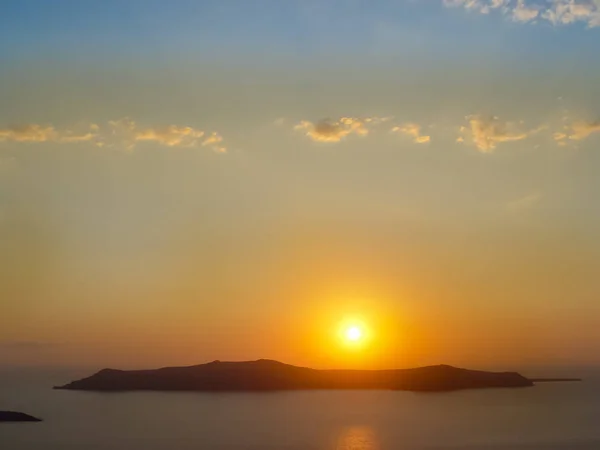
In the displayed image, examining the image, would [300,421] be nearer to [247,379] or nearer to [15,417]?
[15,417]

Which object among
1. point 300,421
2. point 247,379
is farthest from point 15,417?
point 247,379

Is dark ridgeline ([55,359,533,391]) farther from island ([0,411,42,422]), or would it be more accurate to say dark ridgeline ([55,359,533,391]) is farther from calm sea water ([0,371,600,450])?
island ([0,411,42,422])

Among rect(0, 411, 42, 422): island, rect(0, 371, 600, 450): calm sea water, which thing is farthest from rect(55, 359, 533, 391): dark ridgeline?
rect(0, 411, 42, 422): island

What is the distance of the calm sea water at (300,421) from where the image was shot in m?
33.7

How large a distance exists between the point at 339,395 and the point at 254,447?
37787 millimetres

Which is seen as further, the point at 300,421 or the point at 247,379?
the point at 247,379

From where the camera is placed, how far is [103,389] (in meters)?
72.5

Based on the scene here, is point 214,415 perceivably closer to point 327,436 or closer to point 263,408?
point 263,408

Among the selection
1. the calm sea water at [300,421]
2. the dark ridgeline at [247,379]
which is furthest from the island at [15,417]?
the dark ridgeline at [247,379]

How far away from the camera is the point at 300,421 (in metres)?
43.7

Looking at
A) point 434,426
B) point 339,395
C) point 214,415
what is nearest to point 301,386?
point 339,395

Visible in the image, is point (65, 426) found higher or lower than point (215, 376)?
lower

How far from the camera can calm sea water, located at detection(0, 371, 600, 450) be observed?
33719 mm

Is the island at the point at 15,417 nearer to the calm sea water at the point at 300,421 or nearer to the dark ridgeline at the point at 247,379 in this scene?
the calm sea water at the point at 300,421
